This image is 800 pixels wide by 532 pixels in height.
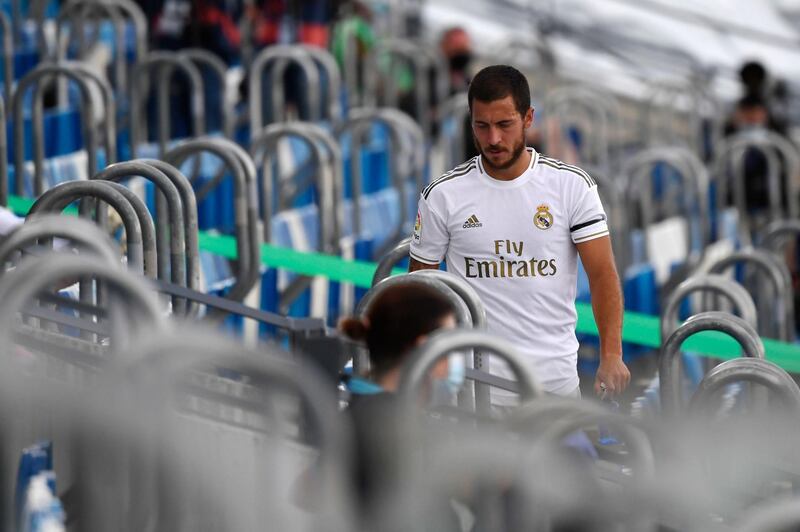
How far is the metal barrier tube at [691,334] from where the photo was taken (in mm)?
4304

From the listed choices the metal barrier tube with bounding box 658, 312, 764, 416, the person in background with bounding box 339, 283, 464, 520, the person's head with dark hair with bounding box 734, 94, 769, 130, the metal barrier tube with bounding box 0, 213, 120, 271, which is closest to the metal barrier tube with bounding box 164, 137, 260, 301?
the metal barrier tube with bounding box 658, 312, 764, 416

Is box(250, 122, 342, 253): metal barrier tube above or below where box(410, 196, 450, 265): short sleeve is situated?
below

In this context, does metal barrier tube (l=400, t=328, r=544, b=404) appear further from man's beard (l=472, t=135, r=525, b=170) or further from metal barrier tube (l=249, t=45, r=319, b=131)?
metal barrier tube (l=249, t=45, r=319, b=131)

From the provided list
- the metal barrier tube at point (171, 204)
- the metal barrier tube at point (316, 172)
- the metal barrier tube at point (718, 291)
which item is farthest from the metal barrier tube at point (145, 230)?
the metal barrier tube at point (316, 172)

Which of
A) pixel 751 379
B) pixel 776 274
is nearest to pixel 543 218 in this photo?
pixel 751 379

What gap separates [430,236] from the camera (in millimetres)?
4262

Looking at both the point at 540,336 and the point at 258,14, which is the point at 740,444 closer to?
the point at 540,336

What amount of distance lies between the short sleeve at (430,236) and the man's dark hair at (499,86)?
35 cm

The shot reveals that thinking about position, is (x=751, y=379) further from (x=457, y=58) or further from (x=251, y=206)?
(x=457, y=58)

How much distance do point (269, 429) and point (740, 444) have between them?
3.58ft

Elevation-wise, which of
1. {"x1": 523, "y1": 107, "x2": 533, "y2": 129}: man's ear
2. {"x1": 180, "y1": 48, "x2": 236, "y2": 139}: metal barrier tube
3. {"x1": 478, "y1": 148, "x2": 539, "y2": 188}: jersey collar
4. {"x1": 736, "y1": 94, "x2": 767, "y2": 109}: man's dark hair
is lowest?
{"x1": 736, "y1": 94, "x2": 767, "y2": 109}: man's dark hair

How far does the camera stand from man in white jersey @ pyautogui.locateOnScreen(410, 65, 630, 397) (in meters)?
4.14

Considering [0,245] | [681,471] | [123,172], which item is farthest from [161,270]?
[681,471]

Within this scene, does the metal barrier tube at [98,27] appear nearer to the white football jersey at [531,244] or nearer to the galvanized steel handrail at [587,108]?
the galvanized steel handrail at [587,108]
